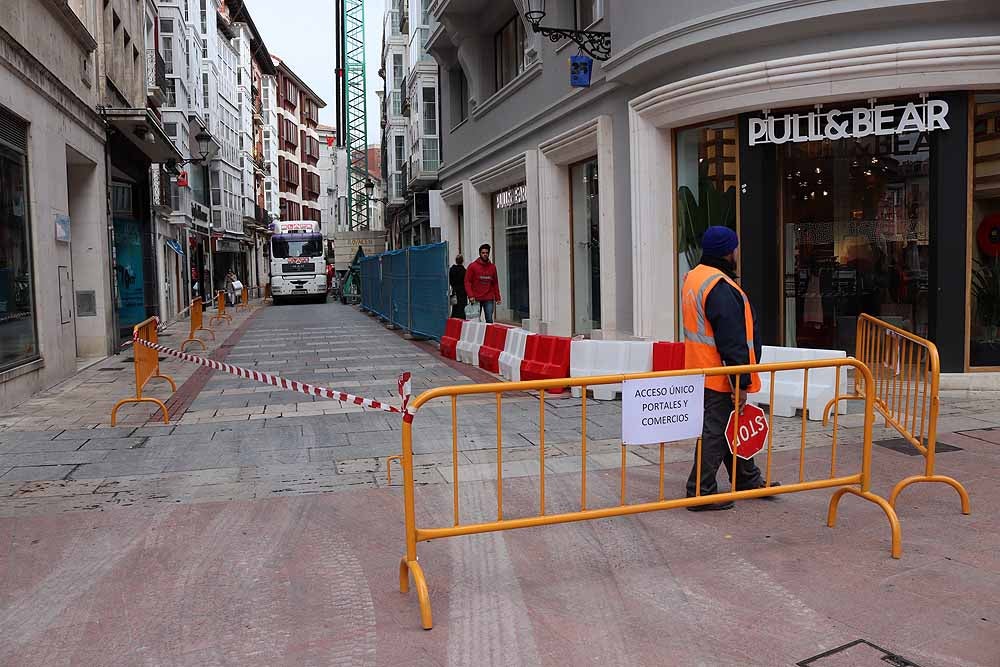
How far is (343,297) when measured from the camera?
4244cm

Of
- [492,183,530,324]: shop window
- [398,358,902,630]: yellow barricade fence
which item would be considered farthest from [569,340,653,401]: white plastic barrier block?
[492,183,530,324]: shop window

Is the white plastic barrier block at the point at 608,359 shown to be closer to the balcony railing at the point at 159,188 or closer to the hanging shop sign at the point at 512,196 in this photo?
the hanging shop sign at the point at 512,196

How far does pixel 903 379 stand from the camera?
21.3 feet

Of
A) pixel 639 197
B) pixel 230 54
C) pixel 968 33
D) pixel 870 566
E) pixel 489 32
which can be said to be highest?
pixel 230 54

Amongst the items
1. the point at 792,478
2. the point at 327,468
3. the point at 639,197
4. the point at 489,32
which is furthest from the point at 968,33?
the point at 489,32

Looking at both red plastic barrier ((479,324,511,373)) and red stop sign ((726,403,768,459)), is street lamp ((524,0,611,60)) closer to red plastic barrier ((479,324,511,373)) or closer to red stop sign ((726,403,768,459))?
red plastic barrier ((479,324,511,373))

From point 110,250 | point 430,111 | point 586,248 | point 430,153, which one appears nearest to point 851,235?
point 586,248

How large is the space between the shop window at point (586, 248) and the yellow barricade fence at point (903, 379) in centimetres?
772

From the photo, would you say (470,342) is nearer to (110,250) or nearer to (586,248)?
(586,248)

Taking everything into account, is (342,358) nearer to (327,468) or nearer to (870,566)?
(327,468)

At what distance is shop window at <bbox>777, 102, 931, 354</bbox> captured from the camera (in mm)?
10250

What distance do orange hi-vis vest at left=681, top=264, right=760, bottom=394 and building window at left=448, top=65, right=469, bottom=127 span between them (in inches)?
759

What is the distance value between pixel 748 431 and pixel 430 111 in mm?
28479

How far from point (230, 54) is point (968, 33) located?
2177 inches
